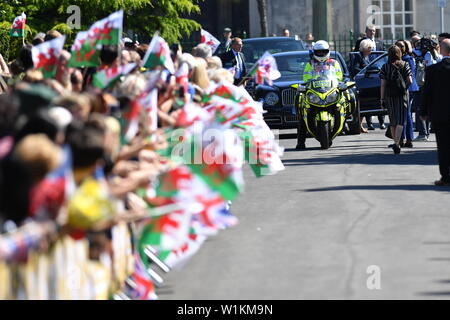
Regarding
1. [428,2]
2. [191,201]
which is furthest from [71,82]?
[428,2]

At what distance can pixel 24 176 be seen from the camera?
6.25 m

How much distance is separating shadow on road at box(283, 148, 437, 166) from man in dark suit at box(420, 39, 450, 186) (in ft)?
7.64

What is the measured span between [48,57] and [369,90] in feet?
49.8

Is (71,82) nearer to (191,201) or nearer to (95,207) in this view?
(191,201)

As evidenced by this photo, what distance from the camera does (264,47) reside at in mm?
29125

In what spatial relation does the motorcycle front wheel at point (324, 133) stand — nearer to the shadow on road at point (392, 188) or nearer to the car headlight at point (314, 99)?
the car headlight at point (314, 99)

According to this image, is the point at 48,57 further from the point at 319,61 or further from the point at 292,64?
the point at 292,64

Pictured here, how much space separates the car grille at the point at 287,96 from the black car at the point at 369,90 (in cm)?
182

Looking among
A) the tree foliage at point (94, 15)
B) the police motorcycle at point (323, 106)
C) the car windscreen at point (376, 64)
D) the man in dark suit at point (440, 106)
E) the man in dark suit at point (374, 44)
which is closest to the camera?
the man in dark suit at point (440, 106)

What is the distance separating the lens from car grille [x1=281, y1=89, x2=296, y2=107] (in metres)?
24.9

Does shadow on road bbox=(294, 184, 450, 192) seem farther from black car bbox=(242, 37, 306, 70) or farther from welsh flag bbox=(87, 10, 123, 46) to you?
black car bbox=(242, 37, 306, 70)

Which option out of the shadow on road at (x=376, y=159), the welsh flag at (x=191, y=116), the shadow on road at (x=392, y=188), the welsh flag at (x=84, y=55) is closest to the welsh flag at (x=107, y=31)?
the welsh flag at (x=84, y=55)

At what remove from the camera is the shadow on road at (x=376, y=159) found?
19469 millimetres

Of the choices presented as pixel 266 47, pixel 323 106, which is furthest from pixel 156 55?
pixel 266 47
